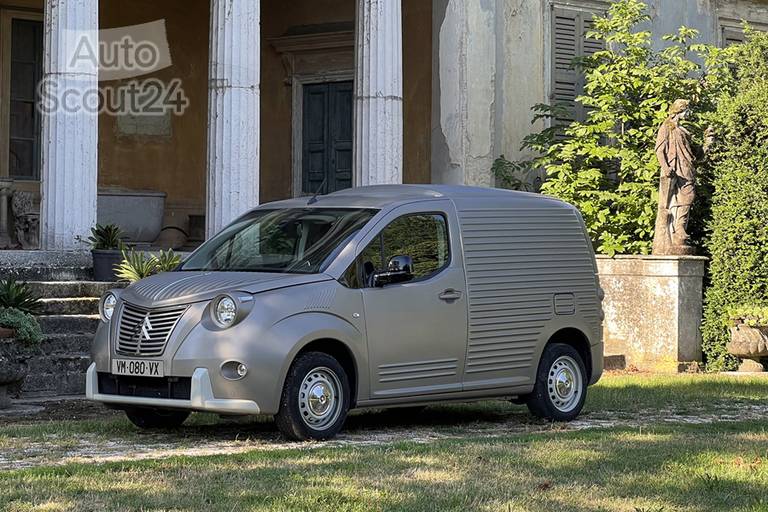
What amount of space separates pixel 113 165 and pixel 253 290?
1174cm

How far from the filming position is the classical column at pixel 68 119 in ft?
49.9

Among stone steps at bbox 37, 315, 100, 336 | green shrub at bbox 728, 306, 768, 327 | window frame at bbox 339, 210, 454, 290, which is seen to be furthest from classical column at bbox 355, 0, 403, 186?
window frame at bbox 339, 210, 454, 290

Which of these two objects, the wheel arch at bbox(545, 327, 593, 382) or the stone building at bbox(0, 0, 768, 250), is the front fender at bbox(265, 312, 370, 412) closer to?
the wheel arch at bbox(545, 327, 593, 382)

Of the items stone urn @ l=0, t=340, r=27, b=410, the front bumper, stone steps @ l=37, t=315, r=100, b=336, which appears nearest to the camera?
the front bumper

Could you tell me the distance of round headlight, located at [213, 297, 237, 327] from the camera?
9.17 metres

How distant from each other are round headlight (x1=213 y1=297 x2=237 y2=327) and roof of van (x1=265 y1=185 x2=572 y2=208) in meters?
1.58

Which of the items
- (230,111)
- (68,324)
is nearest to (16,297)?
(68,324)

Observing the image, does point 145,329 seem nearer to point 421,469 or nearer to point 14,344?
point 421,469

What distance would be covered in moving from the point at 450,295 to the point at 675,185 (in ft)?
25.8

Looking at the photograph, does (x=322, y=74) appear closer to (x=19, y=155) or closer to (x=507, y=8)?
(x=507, y=8)

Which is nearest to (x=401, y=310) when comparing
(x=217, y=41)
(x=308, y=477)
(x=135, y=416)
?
(x=135, y=416)

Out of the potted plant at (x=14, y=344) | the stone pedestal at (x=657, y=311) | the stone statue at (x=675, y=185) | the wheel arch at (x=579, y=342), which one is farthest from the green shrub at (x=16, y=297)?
the stone statue at (x=675, y=185)

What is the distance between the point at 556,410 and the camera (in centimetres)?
1103

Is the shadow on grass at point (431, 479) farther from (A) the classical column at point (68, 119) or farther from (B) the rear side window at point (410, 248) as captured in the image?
(A) the classical column at point (68, 119)
